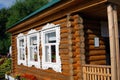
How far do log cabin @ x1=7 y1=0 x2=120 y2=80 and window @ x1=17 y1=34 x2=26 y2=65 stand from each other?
2312 millimetres

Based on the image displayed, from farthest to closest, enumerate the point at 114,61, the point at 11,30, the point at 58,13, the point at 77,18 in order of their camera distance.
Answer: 1. the point at 11,30
2. the point at 58,13
3. the point at 77,18
4. the point at 114,61

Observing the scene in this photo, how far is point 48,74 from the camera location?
1073cm

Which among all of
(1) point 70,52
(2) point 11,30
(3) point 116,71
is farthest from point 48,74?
(2) point 11,30

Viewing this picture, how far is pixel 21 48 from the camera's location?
15.1 meters

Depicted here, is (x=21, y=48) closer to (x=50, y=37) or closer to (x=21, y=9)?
(x=50, y=37)

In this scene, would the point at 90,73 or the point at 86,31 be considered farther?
the point at 86,31

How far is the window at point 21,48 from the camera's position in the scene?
1423 cm

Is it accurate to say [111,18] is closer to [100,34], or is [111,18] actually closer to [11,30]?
[100,34]

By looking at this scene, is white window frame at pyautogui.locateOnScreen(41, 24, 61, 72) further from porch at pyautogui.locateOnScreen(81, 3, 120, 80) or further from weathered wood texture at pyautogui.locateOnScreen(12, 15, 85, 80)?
porch at pyautogui.locateOnScreen(81, 3, 120, 80)

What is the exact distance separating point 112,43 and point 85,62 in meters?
2.11

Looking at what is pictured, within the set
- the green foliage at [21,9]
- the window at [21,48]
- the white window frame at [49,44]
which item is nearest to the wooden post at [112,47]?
the white window frame at [49,44]

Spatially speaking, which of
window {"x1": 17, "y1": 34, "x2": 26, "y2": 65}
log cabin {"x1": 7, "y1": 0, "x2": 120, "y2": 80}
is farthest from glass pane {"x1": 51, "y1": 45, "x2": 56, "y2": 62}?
window {"x1": 17, "y1": 34, "x2": 26, "y2": 65}

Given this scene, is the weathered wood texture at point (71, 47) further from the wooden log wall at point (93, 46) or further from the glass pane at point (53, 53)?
the glass pane at point (53, 53)

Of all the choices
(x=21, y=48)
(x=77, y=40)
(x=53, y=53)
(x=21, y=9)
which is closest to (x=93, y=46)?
(x=77, y=40)
